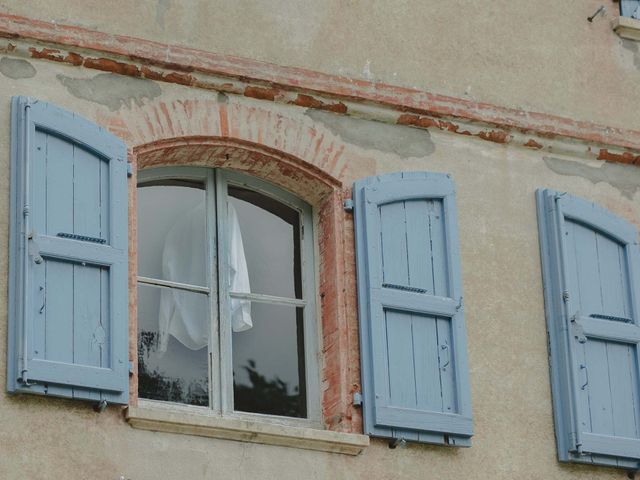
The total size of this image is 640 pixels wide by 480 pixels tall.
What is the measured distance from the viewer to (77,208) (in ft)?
33.6

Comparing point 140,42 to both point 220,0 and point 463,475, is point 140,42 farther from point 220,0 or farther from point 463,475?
point 463,475

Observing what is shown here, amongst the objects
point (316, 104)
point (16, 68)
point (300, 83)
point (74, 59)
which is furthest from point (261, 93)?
point (16, 68)

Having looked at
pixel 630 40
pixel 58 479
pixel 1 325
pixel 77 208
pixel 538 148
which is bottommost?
pixel 58 479

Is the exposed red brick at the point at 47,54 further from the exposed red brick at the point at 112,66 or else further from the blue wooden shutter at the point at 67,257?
the blue wooden shutter at the point at 67,257

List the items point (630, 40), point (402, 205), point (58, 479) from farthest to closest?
point (630, 40), point (402, 205), point (58, 479)

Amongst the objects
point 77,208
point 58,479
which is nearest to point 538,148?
point 77,208

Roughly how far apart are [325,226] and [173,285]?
39.4 inches

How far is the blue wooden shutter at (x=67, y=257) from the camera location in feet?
32.2

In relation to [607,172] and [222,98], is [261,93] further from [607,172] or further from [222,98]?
[607,172]

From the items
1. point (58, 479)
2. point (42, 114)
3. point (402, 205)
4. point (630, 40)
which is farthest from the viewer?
point (630, 40)

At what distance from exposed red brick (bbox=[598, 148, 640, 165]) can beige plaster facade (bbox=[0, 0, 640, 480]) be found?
38 mm

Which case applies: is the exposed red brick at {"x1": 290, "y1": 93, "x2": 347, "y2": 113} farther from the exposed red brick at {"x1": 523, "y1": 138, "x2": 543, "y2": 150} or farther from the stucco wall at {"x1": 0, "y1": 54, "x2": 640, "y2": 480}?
the exposed red brick at {"x1": 523, "y1": 138, "x2": 543, "y2": 150}

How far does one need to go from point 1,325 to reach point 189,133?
1673 mm

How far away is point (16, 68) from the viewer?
34.4 ft
